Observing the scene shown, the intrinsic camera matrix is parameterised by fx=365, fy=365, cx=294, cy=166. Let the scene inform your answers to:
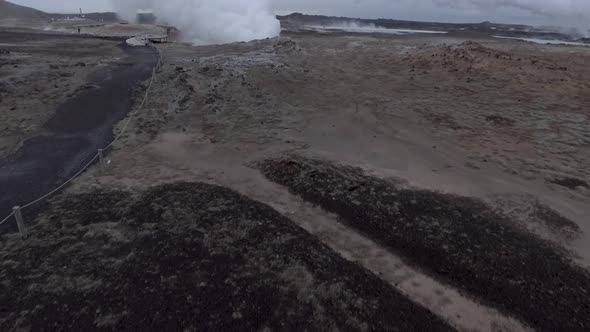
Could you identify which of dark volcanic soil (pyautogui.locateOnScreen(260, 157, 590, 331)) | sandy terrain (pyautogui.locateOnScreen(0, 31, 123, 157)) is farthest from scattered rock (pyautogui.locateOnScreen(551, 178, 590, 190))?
sandy terrain (pyautogui.locateOnScreen(0, 31, 123, 157))

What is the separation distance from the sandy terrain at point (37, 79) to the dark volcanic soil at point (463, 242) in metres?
10.2

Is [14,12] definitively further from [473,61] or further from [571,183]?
[571,183]

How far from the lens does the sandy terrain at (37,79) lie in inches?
544

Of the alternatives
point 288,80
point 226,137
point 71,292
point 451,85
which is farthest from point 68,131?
point 451,85

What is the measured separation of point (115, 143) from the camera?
505 inches

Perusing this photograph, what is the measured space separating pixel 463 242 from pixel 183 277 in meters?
5.77

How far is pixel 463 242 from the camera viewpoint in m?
7.81

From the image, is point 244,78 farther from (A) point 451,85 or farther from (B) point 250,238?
(B) point 250,238

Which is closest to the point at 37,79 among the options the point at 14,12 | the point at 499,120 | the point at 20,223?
the point at 20,223

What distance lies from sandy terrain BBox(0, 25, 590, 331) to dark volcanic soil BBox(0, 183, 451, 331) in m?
0.08

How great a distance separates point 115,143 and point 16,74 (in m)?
12.4

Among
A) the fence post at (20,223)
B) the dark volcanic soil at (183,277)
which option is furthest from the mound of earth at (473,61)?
the fence post at (20,223)

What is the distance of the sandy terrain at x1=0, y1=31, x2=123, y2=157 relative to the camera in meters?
13.8

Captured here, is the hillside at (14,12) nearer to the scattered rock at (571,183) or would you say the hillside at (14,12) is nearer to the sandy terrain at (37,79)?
the sandy terrain at (37,79)
